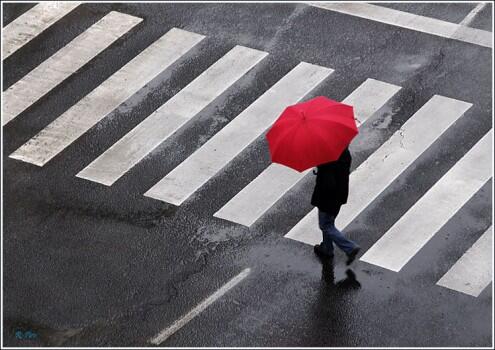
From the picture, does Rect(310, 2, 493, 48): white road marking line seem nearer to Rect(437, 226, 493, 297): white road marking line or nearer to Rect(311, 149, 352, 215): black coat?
Rect(437, 226, 493, 297): white road marking line

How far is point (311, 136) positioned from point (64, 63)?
5.62m

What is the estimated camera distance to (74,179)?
1476cm

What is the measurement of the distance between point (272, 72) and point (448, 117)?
2.41 metres

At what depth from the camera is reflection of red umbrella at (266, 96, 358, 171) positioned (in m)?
12.2

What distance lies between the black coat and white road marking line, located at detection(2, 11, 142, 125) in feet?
15.9

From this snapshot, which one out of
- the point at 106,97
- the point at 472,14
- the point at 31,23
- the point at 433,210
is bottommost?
the point at 433,210

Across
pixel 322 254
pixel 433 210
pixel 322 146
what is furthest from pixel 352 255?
pixel 322 146

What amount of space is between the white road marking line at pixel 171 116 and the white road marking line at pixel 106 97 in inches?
22.0

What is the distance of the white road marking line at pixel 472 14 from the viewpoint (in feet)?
55.6

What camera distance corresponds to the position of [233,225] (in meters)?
13.9

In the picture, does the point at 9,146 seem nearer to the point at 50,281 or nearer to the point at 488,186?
the point at 50,281

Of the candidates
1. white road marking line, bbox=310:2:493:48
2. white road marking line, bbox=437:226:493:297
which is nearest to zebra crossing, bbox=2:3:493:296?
white road marking line, bbox=437:226:493:297

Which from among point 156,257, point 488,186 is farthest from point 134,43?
point 488,186

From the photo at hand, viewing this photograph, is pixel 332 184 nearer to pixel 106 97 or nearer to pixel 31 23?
pixel 106 97
